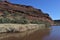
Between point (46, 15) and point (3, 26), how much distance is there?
103 meters

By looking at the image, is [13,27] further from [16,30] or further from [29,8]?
[29,8]

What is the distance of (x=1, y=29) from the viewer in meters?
19.8

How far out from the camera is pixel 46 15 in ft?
401

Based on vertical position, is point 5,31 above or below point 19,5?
below

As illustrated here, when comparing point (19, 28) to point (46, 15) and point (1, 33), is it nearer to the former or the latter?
point (1, 33)

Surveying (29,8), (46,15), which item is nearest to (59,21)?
(46,15)

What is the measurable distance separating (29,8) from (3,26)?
98484 millimetres

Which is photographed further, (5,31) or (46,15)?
(46,15)

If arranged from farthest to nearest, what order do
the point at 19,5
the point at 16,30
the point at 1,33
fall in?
the point at 19,5 < the point at 16,30 < the point at 1,33

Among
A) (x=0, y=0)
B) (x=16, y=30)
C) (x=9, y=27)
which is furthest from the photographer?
(x=0, y=0)

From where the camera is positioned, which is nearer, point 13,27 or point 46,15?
point 13,27

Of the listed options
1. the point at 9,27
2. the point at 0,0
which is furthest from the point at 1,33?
the point at 0,0

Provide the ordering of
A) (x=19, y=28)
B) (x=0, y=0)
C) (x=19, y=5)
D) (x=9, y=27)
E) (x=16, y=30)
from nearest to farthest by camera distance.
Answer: (x=9, y=27)
(x=16, y=30)
(x=19, y=28)
(x=0, y=0)
(x=19, y=5)

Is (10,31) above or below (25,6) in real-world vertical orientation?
below
